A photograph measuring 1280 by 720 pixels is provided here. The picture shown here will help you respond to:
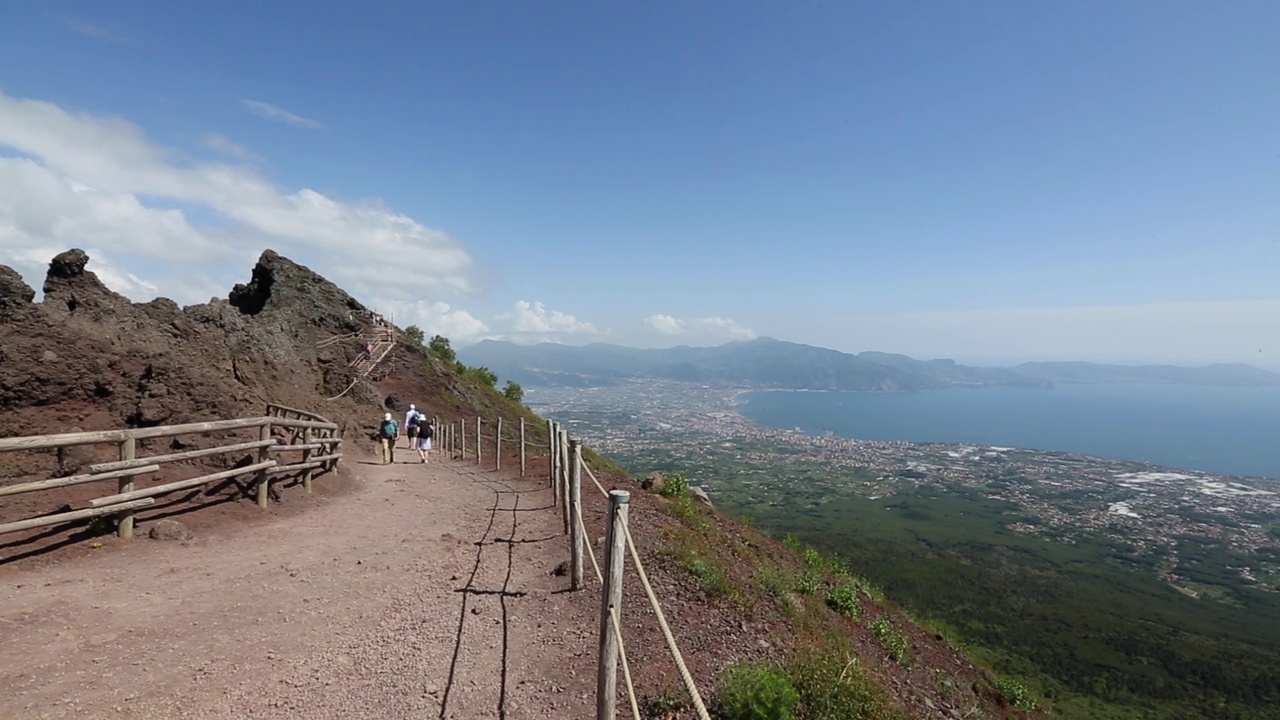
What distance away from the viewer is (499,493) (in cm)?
1480

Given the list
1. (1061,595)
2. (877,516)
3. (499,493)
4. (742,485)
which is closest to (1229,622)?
(1061,595)

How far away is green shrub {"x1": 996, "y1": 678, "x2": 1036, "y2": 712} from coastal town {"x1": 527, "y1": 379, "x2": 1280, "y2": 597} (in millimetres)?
36834

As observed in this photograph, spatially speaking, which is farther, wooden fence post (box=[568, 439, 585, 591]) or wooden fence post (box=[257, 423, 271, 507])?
wooden fence post (box=[257, 423, 271, 507])

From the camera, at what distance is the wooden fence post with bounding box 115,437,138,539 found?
7.97 m

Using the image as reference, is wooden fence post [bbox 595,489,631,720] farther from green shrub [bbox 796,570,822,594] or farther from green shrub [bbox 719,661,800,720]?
green shrub [bbox 796,570,822,594]

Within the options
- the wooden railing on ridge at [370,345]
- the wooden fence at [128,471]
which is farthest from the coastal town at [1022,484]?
the wooden fence at [128,471]

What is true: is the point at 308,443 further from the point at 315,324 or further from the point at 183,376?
the point at 315,324

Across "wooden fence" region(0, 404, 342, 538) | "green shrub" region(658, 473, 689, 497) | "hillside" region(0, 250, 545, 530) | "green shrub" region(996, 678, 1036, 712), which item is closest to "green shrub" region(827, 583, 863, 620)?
"green shrub" region(996, 678, 1036, 712)

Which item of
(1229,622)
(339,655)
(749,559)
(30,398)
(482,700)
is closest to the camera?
(482,700)

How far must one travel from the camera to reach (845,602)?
40.1ft

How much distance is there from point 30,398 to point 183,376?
219 centimetres

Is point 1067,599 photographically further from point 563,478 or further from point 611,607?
point 611,607

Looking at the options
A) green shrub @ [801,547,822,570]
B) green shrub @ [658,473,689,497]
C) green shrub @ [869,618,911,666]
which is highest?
green shrub @ [658,473,689,497]

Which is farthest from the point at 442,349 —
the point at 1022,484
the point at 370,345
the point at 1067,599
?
the point at 1022,484
